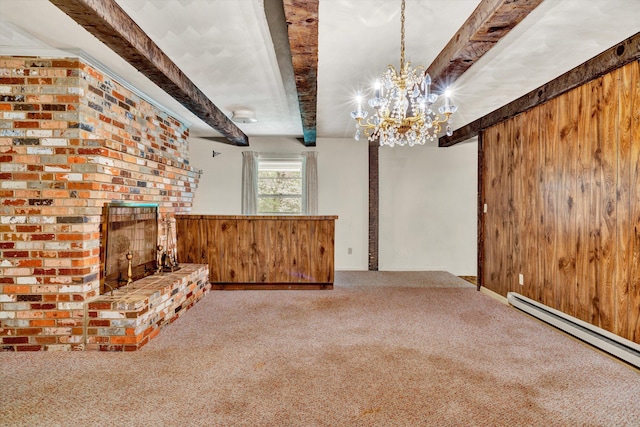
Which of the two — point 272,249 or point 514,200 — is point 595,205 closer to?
point 514,200

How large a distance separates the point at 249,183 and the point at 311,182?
114cm

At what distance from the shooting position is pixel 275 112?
4.68m

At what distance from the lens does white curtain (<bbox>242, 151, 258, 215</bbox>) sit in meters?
6.18

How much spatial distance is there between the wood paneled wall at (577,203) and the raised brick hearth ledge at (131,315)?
368cm

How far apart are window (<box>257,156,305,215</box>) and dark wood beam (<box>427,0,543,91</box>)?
378 centimetres

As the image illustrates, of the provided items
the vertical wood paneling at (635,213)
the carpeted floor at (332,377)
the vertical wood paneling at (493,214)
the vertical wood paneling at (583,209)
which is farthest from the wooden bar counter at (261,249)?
the vertical wood paneling at (635,213)

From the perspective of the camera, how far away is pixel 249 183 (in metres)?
6.19

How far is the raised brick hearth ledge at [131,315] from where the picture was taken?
2.61 m

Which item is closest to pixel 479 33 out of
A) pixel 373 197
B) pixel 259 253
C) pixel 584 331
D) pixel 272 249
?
pixel 584 331

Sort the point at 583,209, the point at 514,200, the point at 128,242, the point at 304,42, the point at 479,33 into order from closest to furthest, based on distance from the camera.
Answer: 1. the point at 479,33
2. the point at 304,42
3. the point at 583,209
4. the point at 128,242
5. the point at 514,200

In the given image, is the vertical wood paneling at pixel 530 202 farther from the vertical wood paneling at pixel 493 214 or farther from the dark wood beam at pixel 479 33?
the dark wood beam at pixel 479 33

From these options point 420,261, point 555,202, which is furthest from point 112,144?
point 420,261

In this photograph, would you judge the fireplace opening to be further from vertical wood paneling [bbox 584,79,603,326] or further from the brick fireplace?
vertical wood paneling [bbox 584,79,603,326]

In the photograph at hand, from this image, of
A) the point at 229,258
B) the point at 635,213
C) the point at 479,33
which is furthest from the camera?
the point at 229,258
